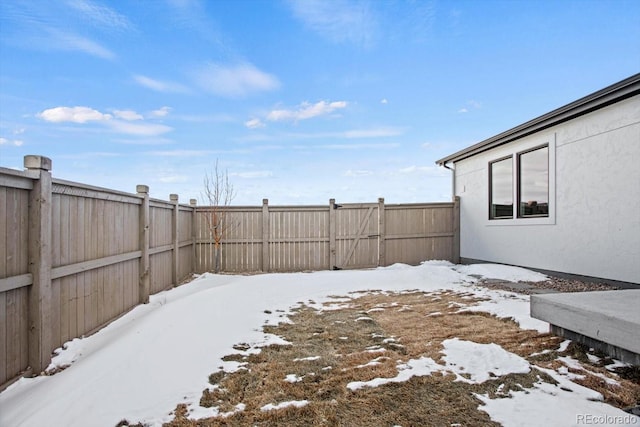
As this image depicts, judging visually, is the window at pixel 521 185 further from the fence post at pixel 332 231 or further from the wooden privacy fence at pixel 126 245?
the fence post at pixel 332 231

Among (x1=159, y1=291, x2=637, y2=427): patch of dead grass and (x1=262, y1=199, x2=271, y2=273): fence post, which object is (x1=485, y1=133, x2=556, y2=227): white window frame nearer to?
(x1=159, y1=291, x2=637, y2=427): patch of dead grass

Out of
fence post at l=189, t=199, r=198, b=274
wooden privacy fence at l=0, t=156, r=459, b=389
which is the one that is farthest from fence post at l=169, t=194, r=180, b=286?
fence post at l=189, t=199, r=198, b=274

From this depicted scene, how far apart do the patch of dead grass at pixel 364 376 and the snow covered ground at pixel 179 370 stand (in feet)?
0.34

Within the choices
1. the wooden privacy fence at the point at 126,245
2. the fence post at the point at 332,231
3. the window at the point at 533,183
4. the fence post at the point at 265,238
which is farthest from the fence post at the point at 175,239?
the window at the point at 533,183

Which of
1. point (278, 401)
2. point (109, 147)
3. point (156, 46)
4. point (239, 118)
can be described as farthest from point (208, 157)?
point (278, 401)

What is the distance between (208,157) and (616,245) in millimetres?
10850

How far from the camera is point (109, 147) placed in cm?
851

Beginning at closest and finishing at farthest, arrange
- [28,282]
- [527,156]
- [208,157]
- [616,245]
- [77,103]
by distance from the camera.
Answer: [28,282] < [616,245] < [77,103] < [527,156] < [208,157]

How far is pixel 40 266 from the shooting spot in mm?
2492

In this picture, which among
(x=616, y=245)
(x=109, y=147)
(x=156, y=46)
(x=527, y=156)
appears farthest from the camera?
(x=109, y=147)

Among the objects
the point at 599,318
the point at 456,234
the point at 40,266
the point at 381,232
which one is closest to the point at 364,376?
the point at 599,318

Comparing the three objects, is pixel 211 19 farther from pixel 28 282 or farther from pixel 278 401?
pixel 278 401

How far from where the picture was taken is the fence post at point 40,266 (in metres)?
2.46

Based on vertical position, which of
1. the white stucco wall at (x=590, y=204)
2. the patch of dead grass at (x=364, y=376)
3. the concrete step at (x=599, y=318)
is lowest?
the patch of dead grass at (x=364, y=376)
